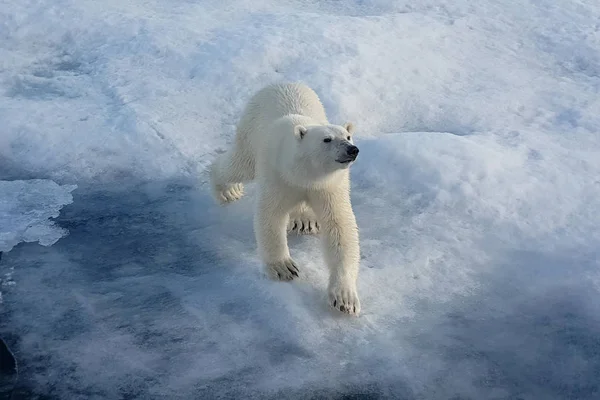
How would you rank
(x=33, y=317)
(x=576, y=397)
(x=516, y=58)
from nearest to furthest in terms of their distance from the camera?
(x=576, y=397) → (x=33, y=317) → (x=516, y=58)

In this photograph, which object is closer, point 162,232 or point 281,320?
A: point 281,320

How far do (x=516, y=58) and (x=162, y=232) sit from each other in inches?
154

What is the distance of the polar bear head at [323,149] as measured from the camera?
3.38 m

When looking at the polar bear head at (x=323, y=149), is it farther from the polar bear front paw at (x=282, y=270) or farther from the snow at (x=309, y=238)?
the snow at (x=309, y=238)

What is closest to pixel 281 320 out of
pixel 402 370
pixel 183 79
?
pixel 402 370

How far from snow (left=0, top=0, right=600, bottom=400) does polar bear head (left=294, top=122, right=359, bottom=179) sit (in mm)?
676

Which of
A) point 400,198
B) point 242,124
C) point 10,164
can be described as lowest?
point 10,164

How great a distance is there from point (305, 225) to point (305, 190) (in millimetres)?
626

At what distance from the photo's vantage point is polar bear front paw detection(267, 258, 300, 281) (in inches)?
147

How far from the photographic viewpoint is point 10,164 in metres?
4.91

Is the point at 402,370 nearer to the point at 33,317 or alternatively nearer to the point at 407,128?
the point at 33,317

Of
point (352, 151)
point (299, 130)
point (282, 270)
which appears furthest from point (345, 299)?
point (299, 130)

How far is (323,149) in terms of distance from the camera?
345cm

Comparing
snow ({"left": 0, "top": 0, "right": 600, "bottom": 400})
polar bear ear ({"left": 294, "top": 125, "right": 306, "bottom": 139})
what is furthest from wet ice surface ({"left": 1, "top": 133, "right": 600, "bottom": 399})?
polar bear ear ({"left": 294, "top": 125, "right": 306, "bottom": 139})
